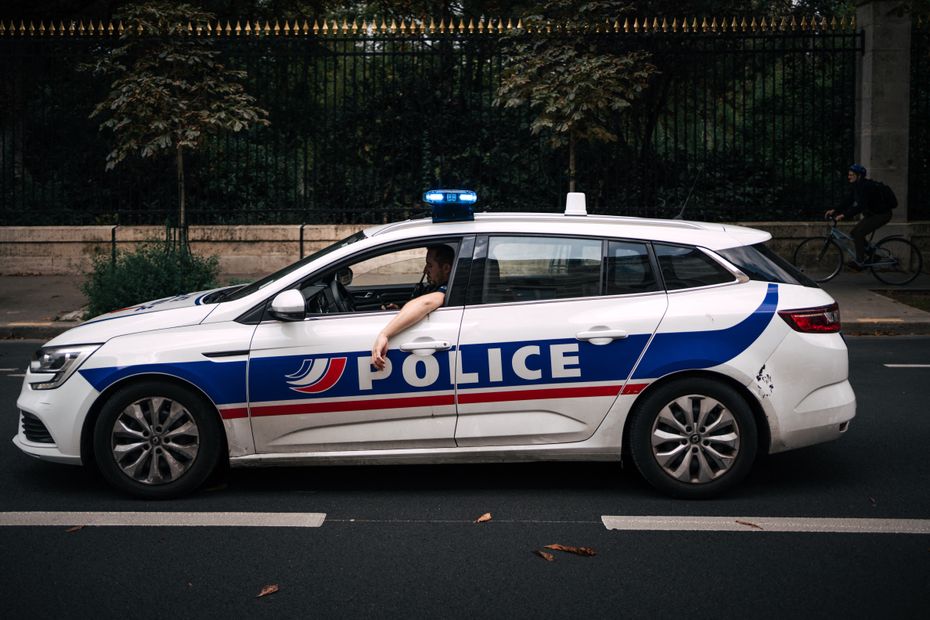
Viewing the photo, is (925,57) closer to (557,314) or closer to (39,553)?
(557,314)

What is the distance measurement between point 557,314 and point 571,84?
9.87 m

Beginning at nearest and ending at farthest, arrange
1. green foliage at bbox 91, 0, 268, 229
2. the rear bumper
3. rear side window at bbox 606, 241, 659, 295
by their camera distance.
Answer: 1. the rear bumper
2. rear side window at bbox 606, 241, 659, 295
3. green foliage at bbox 91, 0, 268, 229

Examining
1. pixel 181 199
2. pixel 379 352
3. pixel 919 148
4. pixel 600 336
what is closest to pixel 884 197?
pixel 919 148

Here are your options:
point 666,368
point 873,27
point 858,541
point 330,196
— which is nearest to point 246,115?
point 330,196

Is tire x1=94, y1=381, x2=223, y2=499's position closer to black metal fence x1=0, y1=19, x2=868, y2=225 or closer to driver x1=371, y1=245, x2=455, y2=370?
driver x1=371, y1=245, x2=455, y2=370

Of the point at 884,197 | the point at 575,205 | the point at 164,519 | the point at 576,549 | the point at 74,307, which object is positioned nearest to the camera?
the point at 576,549

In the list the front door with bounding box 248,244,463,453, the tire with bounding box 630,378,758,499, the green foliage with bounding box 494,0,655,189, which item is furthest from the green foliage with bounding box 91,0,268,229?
the tire with bounding box 630,378,758,499

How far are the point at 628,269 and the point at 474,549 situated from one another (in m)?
1.77

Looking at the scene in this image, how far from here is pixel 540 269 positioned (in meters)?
5.89

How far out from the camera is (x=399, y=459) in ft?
19.0

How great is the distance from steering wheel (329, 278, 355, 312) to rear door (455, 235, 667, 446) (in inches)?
30.9

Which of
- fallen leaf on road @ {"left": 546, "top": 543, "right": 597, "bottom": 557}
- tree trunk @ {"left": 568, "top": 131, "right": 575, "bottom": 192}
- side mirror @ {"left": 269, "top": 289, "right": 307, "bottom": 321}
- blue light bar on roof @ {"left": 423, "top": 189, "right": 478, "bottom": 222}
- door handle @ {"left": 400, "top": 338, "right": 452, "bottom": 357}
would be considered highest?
tree trunk @ {"left": 568, "top": 131, "right": 575, "bottom": 192}

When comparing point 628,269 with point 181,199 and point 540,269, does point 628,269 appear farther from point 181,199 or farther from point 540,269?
point 181,199

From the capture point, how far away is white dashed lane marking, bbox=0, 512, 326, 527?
542 cm
